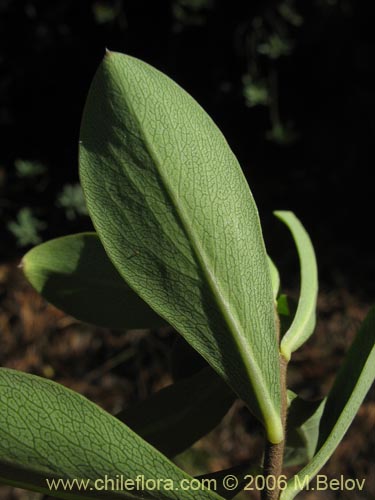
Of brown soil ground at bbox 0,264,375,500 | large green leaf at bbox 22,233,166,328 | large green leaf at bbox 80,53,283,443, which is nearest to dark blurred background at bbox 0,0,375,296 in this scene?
brown soil ground at bbox 0,264,375,500

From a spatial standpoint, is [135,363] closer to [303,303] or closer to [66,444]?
[303,303]

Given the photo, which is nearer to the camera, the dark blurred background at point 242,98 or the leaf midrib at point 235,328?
the leaf midrib at point 235,328

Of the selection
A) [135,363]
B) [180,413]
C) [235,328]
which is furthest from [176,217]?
[135,363]

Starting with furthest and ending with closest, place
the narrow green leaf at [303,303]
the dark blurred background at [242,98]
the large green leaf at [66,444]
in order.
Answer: the dark blurred background at [242,98], the narrow green leaf at [303,303], the large green leaf at [66,444]

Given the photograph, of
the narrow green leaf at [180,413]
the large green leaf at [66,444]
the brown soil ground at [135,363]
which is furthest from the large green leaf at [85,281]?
the brown soil ground at [135,363]

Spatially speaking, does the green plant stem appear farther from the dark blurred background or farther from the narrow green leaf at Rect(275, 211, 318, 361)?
the dark blurred background

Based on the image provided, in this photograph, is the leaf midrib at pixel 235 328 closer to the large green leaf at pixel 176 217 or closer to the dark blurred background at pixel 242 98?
the large green leaf at pixel 176 217

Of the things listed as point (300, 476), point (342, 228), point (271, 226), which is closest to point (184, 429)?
point (300, 476)

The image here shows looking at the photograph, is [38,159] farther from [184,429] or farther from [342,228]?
[184,429]
